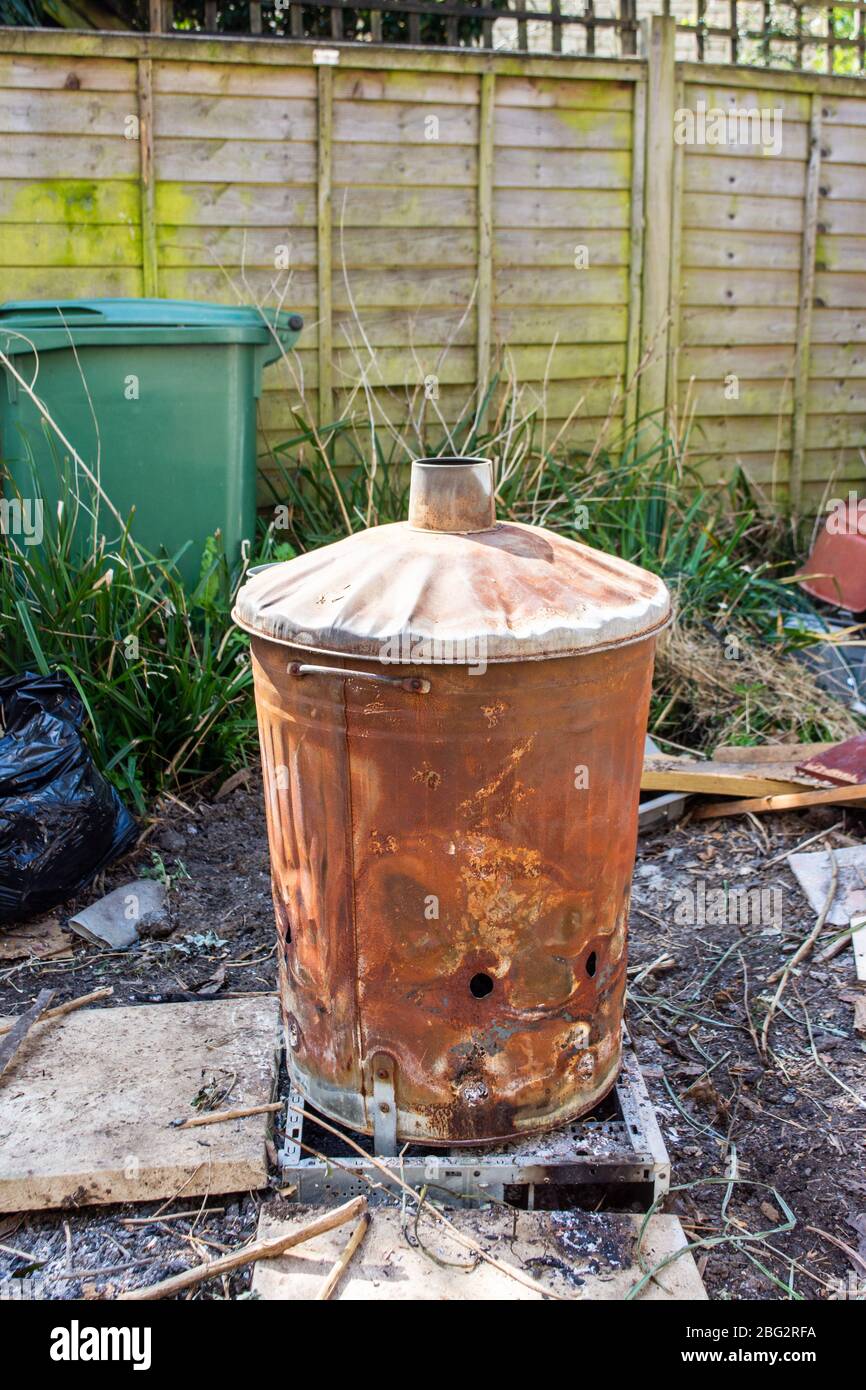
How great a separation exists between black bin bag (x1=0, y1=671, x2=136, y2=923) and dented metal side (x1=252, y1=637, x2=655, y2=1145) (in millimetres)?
1100

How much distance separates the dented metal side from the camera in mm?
2135

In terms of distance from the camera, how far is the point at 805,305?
242 inches

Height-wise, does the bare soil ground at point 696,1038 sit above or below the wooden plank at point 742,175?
below

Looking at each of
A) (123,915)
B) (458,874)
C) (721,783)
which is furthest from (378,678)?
(721,783)

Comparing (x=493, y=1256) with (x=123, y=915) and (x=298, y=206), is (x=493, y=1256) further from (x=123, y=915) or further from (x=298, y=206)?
(x=298, y=206)

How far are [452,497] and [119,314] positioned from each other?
7.64 feet

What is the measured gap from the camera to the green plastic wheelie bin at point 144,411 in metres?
4.12

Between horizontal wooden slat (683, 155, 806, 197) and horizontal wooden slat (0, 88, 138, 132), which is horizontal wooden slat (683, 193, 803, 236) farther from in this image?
horizontal wooden slat (0, 88, 138, 132)

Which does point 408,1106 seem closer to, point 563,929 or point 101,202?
point 563,929

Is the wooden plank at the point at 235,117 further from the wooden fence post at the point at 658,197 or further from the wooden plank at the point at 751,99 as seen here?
the wooden plank at the point at 751,99

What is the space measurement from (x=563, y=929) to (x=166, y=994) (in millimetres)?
1305

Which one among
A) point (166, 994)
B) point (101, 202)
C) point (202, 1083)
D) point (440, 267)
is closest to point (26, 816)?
→ point (166, 994)

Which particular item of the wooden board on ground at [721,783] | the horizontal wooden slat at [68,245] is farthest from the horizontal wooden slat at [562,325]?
the wooden board on ground at [721,783]

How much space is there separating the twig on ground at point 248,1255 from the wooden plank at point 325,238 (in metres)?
3.78
